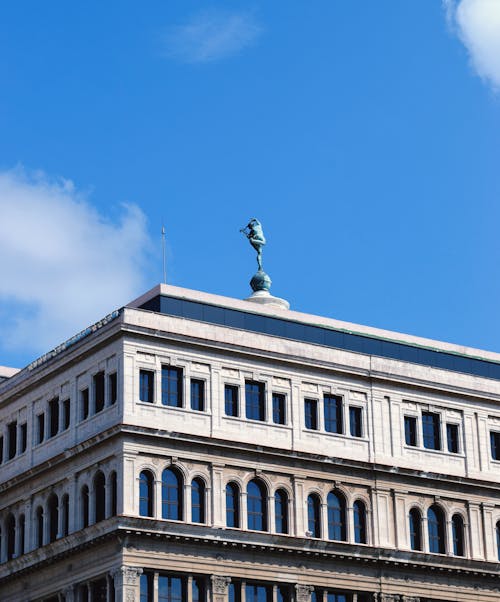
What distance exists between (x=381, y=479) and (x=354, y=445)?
249cm

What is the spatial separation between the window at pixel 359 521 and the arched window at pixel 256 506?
235 inches

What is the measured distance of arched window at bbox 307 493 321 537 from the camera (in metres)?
84.3

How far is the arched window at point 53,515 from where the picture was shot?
84.6 metres

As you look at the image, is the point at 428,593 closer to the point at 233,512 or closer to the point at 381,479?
the point at 381,479

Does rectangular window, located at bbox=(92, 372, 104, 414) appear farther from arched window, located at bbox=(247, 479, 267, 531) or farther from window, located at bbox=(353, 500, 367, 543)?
window, located at bbox=(353, 500, 367, 543)

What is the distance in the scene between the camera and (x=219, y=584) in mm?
79625

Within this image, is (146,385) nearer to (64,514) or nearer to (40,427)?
(64,514)

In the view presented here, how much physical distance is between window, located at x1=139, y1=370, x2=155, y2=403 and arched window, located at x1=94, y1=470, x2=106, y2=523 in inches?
181

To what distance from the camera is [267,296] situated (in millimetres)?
94500

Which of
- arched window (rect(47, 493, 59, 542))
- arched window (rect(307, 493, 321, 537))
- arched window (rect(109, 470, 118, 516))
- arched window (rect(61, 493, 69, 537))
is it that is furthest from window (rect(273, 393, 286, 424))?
arched window (rect(47, 493, 59, 542))

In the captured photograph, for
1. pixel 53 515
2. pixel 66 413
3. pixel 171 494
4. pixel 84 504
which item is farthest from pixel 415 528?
pixel 66 413

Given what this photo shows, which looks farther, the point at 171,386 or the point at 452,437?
the point at 452,437

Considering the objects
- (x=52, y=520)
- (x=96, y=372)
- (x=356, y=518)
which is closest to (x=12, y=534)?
(x=52, y=520)

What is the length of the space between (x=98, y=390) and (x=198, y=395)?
5356 mm
